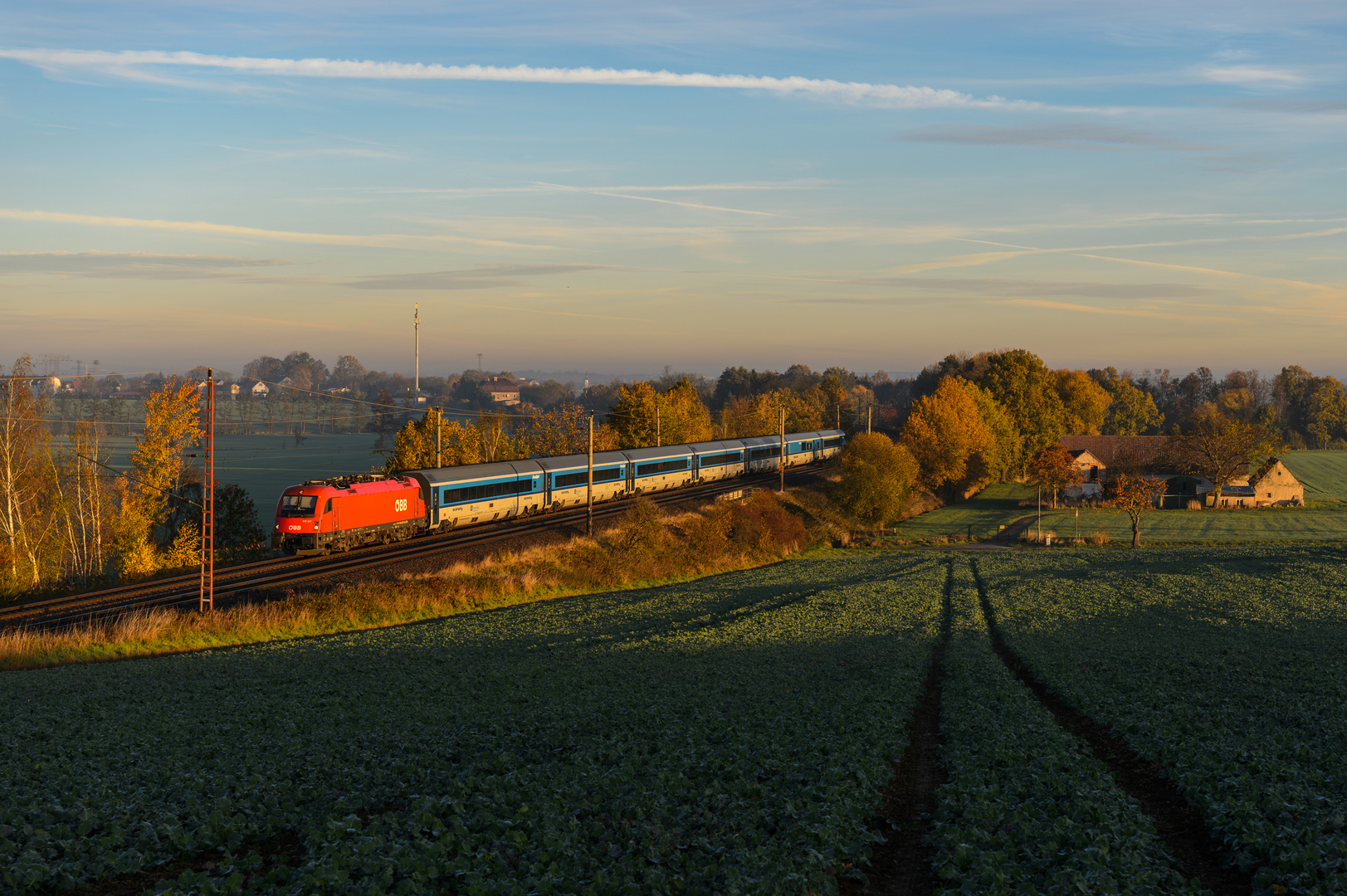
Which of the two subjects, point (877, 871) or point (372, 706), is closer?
point (877, 871)

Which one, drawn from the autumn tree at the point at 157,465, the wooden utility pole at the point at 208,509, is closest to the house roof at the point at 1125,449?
the autumn tree at the point at 157,465

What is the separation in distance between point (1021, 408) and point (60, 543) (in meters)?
124

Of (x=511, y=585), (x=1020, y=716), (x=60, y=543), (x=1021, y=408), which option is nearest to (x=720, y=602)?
(x=511, y=585)

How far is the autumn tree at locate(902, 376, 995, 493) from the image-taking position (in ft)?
339

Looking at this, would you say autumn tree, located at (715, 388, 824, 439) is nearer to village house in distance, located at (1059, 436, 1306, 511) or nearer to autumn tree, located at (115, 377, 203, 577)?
village house in distance, located at (1059, 436, 1306, 511)

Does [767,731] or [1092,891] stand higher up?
[1092,891]

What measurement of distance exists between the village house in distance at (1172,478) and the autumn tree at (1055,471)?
2.97 meters

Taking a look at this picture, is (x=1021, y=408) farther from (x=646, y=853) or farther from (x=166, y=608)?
(x=646, y=853)

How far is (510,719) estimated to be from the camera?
1736 centimetres

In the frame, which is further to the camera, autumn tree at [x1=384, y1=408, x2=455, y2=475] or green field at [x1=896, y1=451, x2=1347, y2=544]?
green field at [x1=896, y1=451, x2=1347, y2=544]

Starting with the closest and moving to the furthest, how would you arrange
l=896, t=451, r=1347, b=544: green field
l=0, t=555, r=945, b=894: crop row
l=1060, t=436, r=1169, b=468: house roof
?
l=0, t=555, r=945, b=894: crop row < l=896, t=451, r=1347, b=544: green field < l=1060, t=436, r=1169, b=468: house roof

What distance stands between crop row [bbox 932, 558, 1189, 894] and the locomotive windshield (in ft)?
119

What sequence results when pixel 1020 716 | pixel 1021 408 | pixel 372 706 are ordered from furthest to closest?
pixel 1021 408 → pixel 372 706 → pixel 1020 716

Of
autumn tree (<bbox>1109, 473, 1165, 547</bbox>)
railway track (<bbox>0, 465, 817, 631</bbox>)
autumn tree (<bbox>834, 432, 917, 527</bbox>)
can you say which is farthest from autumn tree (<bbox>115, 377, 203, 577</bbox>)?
autumn tree (<bbox>1109, 473, 1165, 547</bbox>)
